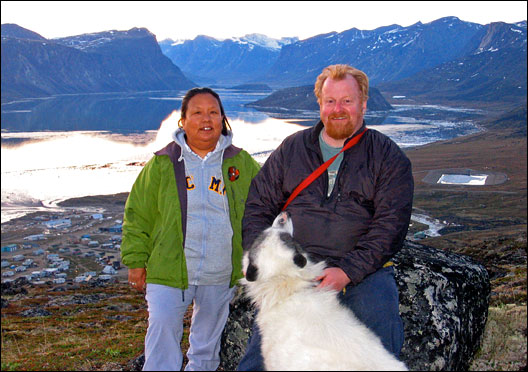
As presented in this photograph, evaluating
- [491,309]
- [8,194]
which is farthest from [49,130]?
[491,309]

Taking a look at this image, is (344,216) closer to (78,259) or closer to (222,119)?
(222,119)

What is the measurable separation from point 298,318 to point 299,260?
426 millimetres

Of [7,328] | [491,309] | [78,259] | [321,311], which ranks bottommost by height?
[78,259]

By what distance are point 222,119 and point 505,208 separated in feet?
190

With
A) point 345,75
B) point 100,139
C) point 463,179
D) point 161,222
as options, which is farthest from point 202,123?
point 100,139

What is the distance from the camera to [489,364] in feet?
18.9

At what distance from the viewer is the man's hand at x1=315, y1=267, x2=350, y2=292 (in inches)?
144

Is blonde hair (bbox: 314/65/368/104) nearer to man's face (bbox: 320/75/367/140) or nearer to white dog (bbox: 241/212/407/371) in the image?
man's face (bbox: 320/75/367/140)

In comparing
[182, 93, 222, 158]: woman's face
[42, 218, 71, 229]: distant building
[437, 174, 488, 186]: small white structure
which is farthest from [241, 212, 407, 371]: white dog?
[437, 174, 488, 186]: small white structure

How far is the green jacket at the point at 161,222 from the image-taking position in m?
4.18

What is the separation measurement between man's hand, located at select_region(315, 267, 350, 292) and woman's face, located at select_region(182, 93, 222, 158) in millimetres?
1720

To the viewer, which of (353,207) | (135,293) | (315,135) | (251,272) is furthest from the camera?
(135,293)

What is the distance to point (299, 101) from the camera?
16912 cm

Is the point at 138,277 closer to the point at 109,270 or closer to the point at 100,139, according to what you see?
the point at 109,270
